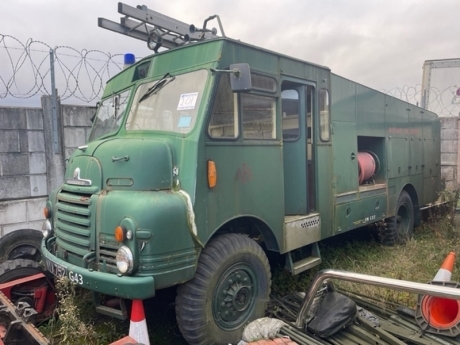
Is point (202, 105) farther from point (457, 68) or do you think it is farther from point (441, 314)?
point (457, 68)

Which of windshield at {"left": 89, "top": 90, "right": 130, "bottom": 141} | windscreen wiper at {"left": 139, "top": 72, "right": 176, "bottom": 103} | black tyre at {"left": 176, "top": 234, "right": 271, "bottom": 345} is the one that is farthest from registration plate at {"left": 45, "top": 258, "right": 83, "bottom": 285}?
windscreen wiper at {"left": 139, "top": 72, "right": 176, "bottom": 103}

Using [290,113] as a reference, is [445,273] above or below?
below

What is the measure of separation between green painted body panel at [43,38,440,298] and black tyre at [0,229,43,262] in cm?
122

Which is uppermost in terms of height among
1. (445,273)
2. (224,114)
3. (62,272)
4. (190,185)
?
(224,114)

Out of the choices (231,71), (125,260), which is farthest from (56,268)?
(231,71)

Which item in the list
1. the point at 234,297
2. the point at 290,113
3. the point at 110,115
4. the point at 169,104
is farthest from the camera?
the point at 290,113

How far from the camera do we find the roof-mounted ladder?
4465 mm

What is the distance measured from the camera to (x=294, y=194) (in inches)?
183

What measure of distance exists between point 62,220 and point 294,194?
8.13 feet

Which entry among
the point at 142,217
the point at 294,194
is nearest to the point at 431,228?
the point at 294,194

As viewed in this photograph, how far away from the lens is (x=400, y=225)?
696cm

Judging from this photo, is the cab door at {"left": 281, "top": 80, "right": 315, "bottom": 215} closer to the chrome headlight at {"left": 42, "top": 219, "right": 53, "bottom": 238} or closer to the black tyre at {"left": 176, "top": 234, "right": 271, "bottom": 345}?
the black tyre at {"left": 176, "top": 234, "right": 271, "bottom": 345}

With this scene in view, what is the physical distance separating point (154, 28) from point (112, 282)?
3014 millimetres

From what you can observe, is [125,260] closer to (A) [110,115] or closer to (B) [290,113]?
(A) [110,115]
